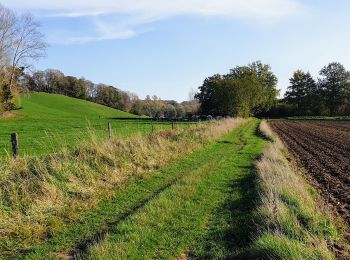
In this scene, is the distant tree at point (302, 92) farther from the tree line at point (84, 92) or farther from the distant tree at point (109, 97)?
the distant tree at point (109, 97)

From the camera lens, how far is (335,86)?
4894 inches

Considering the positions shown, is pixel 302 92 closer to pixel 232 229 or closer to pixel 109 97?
pixel 109 97

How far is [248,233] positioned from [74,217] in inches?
164

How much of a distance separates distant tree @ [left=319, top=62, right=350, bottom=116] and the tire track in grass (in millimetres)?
117281

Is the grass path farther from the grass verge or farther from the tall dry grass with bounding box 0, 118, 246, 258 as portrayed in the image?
the grass verge

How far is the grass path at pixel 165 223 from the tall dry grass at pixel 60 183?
47cm

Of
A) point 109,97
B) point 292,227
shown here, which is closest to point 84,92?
point 109,97

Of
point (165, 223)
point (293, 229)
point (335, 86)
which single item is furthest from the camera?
point (335, 86)

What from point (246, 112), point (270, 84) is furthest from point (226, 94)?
point (270, 84)

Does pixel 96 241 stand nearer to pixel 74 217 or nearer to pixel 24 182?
pixel 74 217

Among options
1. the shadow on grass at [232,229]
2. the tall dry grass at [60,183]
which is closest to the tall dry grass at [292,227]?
the shadow on grass at [232,229]

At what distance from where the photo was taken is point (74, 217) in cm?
977

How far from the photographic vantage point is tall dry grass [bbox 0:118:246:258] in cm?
866

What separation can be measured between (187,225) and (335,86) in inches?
4967
